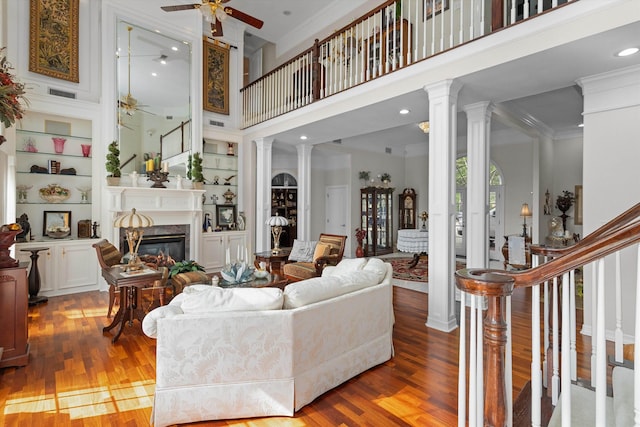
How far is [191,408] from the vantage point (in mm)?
2117

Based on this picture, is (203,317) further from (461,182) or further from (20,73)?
(461,182)

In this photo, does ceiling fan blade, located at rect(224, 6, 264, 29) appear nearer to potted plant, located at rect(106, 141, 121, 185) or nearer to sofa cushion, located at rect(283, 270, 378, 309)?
potted plant, located at rect(106, 141, 121, 185)

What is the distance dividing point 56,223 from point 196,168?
239cm

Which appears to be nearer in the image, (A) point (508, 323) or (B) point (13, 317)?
(A) point (508, 323)

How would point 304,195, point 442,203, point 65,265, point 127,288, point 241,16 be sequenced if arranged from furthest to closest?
point 304,195 < point 65,265 < point 241,16 < point 442,203 < point 127,288

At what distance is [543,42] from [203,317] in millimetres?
3726

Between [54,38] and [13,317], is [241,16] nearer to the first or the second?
[54,38]

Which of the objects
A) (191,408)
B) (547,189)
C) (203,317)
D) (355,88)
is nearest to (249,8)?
(355,88)

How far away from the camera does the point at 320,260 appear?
522cm

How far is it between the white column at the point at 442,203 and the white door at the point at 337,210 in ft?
17.8

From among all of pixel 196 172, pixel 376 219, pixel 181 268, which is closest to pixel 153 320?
pixel 181 268

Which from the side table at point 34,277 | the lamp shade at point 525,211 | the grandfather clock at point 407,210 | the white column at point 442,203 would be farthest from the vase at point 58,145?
the lamp shade at point 525,211

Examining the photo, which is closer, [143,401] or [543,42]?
[143,401]

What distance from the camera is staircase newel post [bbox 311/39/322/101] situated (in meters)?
5.39
